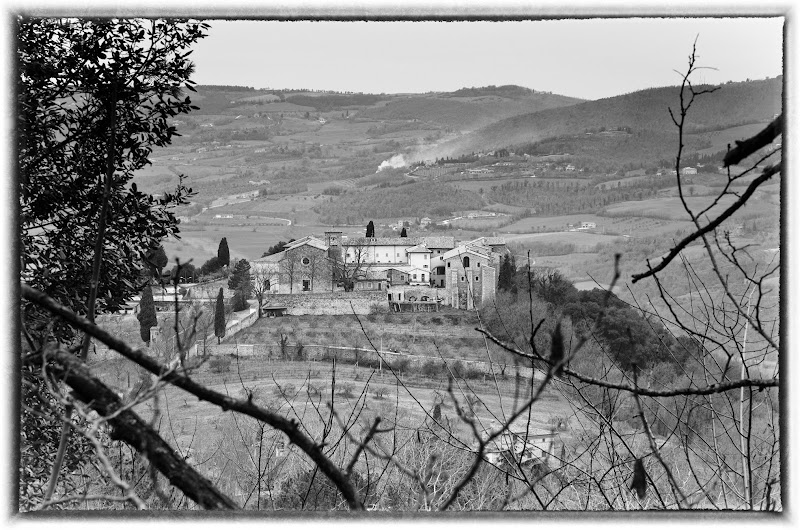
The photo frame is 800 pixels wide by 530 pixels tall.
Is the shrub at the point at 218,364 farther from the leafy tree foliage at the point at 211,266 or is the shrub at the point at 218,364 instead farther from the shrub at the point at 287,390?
the leafy tree foliage at the point at 211,266

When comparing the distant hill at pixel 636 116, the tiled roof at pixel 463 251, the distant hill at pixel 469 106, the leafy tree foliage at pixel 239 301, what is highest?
the distant hill at pixel 469 106

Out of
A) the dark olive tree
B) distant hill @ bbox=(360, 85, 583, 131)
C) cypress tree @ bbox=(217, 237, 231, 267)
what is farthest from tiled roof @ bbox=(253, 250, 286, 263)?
distant hill @ bbox=(360, 85, 583, 131)

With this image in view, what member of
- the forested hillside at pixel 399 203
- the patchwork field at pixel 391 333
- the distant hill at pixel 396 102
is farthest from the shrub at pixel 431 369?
the distant hill at pixel 396 102

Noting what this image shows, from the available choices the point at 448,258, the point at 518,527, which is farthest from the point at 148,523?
the point at 448,258

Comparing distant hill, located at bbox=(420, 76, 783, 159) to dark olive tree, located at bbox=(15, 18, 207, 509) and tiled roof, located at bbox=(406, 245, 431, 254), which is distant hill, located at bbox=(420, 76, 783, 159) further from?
dark olive tree, located at bbox=(15, 18, 207, 509)

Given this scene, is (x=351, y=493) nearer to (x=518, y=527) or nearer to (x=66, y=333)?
(x=518, y=527)

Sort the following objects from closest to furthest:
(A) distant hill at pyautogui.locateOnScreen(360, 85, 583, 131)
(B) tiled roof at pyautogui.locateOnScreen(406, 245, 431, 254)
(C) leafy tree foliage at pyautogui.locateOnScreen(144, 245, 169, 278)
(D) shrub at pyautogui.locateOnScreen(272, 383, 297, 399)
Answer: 1. (A) distant hill at pyautogui.locateOnScreen(360, 85, 583, 131)
2. (C) leafy tree foliage at pyautogui.locateOnScreen(144, 245, 169, 278)
3. (B) tiled roof at pyautogui.locateOnScreen(406, 245, 431, 254)
4. (D) shrub at pyautogui.locateOnScreen(272, 383, 297, 399)
